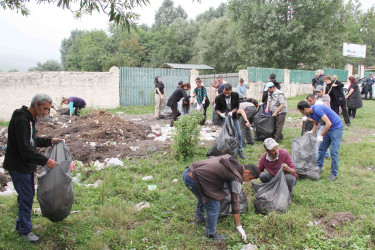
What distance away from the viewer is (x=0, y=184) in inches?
190

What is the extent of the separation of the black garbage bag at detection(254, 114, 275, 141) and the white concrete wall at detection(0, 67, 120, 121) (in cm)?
789

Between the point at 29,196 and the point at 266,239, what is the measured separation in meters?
2.59

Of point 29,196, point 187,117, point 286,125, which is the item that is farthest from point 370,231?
point 286,125

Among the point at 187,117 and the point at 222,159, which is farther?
the point at 187,117

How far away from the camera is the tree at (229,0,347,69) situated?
20.9 metres

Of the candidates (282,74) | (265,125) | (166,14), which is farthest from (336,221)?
(166,14)

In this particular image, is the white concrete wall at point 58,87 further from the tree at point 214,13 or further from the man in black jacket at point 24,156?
the tree at point 214,13

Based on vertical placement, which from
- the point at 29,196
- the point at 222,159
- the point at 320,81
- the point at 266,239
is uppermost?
the point at 320,81

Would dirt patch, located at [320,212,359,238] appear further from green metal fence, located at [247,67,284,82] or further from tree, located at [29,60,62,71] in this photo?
tree, located at [29,60,62,71]

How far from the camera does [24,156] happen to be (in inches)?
117

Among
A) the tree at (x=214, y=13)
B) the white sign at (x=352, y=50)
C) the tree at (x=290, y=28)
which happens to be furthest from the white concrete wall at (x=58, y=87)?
the tree at (x=214, y=13)

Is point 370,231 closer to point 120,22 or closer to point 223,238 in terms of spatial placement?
point 223,238

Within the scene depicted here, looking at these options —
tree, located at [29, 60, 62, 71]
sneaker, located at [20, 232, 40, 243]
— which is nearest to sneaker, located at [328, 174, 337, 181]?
sneaker, located at [20, 232, 40, 243]

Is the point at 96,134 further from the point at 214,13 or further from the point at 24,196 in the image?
the point at 214,13
